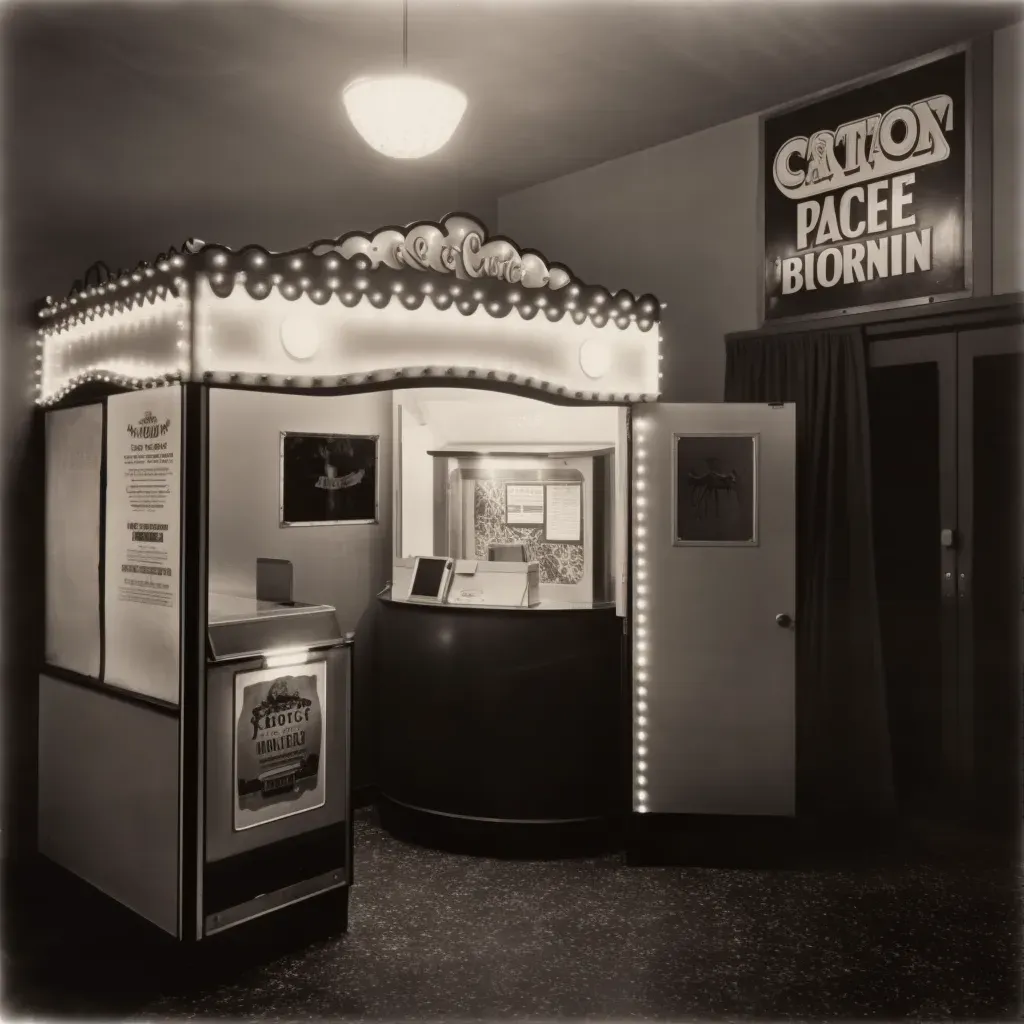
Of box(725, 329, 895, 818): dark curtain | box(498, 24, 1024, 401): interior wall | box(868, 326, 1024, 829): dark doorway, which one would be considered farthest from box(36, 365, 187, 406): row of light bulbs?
box(868, 326, 1024, 829): dark doorway

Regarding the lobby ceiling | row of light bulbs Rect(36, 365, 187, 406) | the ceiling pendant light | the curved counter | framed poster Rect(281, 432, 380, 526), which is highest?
the lobby ceiling

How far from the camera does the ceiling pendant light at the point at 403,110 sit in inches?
117

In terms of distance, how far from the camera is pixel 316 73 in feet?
13.5

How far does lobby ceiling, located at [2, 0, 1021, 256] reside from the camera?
11.9 feet

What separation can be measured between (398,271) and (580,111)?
199 cm

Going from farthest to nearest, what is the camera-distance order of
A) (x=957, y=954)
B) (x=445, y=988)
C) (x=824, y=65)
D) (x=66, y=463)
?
(x=824, y=65), (x=66, y=463), (x=957, y=954), (x=445, y=988)

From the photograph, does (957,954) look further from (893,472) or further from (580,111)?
(580,111)

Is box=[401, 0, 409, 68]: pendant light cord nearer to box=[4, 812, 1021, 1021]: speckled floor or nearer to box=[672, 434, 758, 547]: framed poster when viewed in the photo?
box=[672, 434, 758, 547]: framed poster

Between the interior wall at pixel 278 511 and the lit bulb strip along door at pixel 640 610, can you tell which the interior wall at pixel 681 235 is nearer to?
the lit bulb strip along door at pixel 640 610

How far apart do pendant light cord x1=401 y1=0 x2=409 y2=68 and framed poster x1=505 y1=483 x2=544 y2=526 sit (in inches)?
74.5

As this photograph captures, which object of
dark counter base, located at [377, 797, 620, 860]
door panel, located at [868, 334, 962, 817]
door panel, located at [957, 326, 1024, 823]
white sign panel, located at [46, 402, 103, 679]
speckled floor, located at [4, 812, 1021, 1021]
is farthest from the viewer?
door panel, located at [868, 334, 962, 817]

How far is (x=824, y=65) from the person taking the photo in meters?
4.20

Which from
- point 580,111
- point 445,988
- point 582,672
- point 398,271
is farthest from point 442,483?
point 445,988

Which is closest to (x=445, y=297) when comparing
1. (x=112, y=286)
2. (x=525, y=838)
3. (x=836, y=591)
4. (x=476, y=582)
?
(x=112, y=286)
